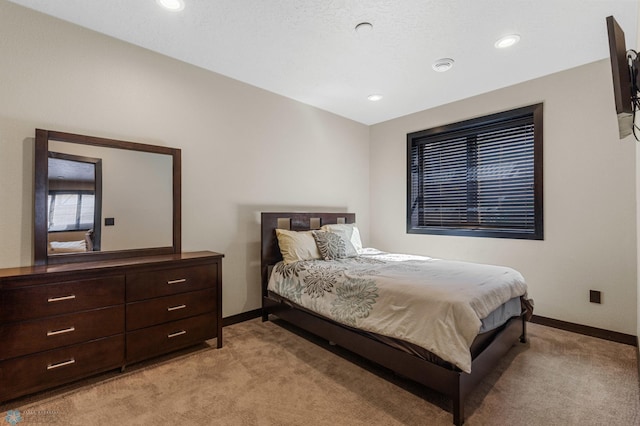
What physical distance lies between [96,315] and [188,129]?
1761 mm

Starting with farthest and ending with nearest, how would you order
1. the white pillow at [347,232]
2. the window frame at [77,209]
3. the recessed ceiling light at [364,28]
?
the white pillow at [347,232]
the recessed ceiling light at [364,28]
the window frame at [77,209]

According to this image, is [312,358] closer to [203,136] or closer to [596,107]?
[203,136]

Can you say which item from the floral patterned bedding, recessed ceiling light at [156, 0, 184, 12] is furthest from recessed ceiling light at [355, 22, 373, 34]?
the floral patterned bedding

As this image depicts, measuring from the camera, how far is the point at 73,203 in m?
Result: 2.23

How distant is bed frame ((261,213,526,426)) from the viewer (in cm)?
167

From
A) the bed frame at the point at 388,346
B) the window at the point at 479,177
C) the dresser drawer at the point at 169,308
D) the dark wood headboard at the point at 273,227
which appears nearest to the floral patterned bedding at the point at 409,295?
the bed frame at the point at 388,346

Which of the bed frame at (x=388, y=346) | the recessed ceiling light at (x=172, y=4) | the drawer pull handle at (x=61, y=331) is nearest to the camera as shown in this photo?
the bed frame at (x=388, y=346)

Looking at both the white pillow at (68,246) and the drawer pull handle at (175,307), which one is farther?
the drawer pull handle at (175,307)

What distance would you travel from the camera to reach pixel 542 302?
10.2 ft

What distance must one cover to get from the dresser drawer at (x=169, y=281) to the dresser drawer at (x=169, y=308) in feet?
0.14

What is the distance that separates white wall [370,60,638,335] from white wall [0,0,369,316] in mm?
2298

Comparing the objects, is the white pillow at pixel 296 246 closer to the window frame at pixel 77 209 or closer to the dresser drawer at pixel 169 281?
the dresser drawer at pixel 169 281

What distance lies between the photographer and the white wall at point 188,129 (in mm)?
2068

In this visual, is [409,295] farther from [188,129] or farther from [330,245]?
[188,129]
